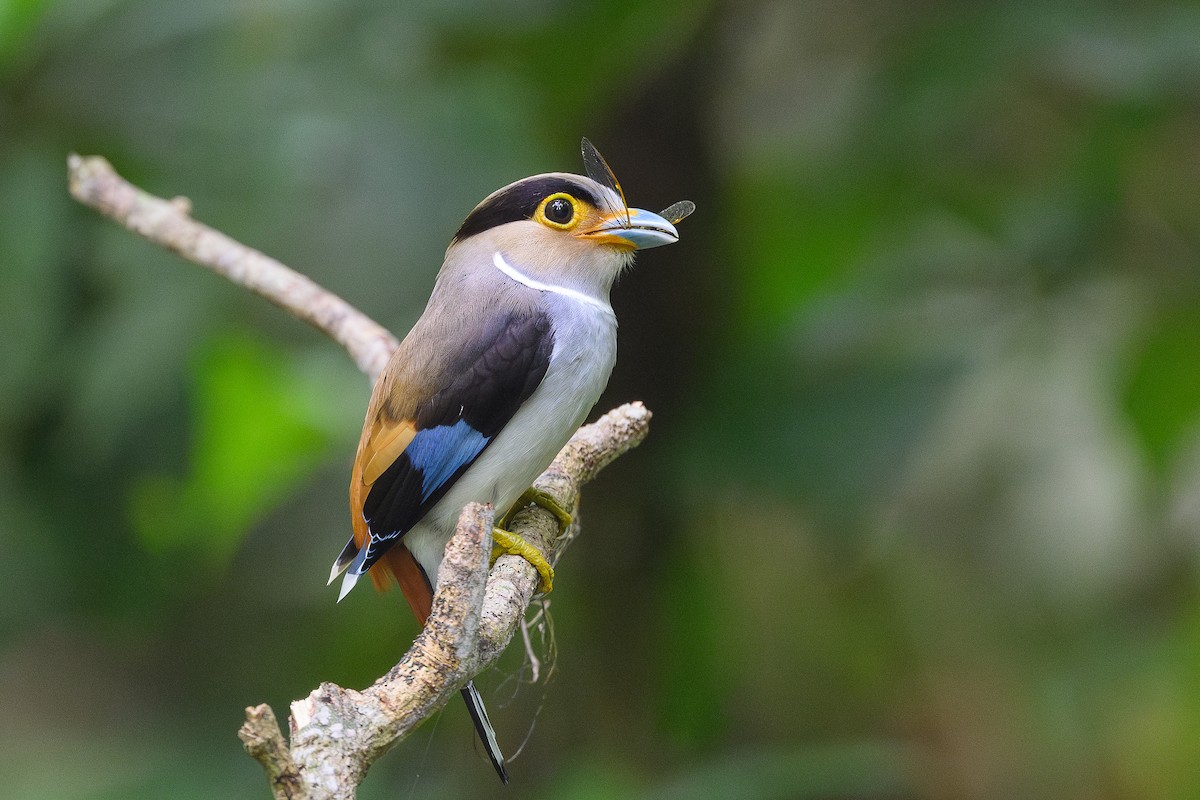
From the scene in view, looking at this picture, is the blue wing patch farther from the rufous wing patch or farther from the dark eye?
the dark eye

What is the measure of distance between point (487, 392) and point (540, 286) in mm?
291

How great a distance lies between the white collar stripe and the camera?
2260 millimetres

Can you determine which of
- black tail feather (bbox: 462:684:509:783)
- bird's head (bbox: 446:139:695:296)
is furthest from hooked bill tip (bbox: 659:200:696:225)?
black tail feather (bbox: 462:684:509:783)

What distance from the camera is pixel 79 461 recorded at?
318cm

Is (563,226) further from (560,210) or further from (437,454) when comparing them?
(437,454)

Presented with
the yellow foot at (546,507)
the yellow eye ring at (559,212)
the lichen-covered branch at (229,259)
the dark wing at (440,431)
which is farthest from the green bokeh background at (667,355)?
the dark wing at (440,431)

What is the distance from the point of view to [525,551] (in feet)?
6.63

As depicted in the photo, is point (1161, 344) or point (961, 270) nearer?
point (1161, 344)

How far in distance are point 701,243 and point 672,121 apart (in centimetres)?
33

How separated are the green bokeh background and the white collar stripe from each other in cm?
90

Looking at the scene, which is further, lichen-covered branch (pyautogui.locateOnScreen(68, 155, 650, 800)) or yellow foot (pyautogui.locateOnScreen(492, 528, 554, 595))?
yellow foot (pyautogui.locateOnScreen(492, 528, 554, 595))

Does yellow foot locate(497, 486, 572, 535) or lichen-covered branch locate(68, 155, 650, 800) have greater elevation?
lichen-covered branch locate(68, 155, 650, 800)

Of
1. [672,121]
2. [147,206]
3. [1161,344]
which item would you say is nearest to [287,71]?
[147,206]

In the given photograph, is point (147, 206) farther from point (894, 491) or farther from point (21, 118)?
point (894, 491)
